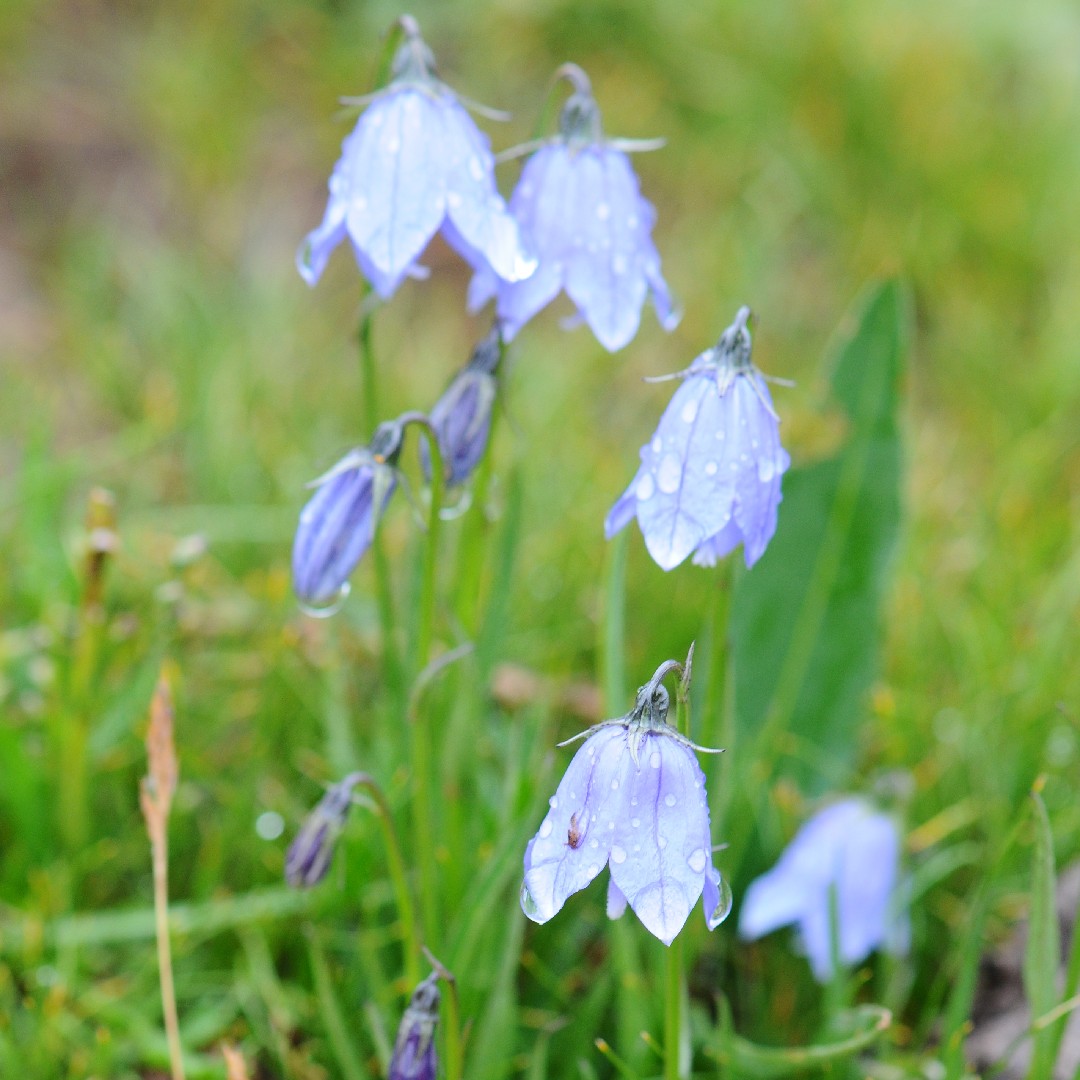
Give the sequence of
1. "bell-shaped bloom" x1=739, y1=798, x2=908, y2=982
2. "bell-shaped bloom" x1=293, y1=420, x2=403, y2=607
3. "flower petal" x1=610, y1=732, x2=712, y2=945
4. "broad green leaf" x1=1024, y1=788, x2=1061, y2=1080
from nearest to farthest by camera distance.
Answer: "flower petal" x1=610, y1=732, x2=712, y2=945 → "broad green leaf" x1=1024, y1=788, x2=1061, y2=1080 → "bell-shaped bloom" x1=293, y1=420, x2=403, y2=607 → "bell-shaped bloom" x1=739, y1=798, x2=908, y2=982

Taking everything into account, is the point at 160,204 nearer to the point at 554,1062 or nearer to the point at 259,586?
the point at 259,586

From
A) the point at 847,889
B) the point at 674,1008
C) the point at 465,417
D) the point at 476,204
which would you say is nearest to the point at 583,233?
the point at 476,204

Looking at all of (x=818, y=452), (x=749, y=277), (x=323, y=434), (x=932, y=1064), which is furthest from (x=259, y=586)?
(x=932, y=1064)

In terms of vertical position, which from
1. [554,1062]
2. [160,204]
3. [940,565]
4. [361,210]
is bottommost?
[554,1062]

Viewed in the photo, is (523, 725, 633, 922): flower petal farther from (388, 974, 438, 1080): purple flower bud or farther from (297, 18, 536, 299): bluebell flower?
(297, 18, 536, 299): bluebell flower

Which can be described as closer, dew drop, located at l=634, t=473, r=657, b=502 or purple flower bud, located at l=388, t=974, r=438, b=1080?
dew drop, located at l=634, t=473, r=657, b=502

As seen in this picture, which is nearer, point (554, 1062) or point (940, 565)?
point (554, 1062)

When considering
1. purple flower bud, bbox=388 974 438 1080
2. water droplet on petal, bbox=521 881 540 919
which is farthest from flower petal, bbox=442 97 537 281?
purple flower bud, bbox=388 974 438 1080
